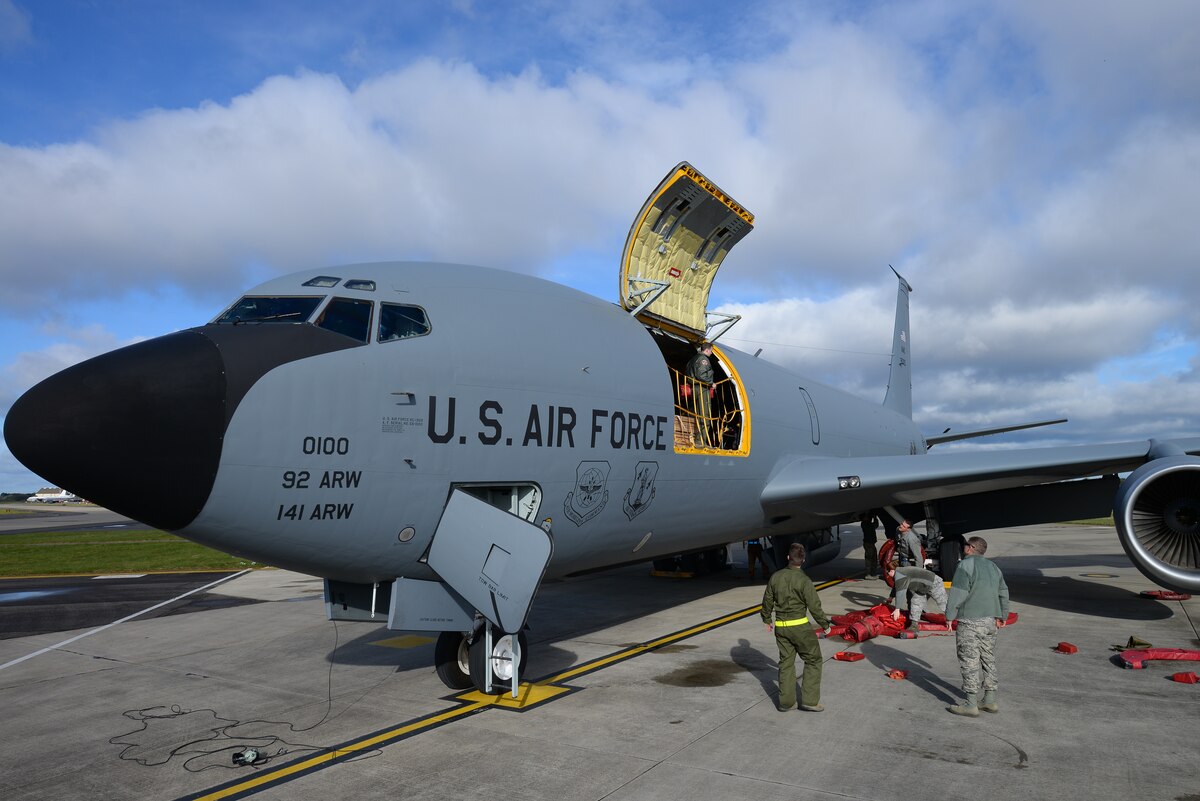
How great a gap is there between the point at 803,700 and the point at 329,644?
7289 millimetres

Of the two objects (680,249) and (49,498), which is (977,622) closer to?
(680,249)

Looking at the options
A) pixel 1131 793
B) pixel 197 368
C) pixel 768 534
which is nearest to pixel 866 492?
pixel 768 534

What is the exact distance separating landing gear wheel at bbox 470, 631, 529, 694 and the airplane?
3 centimetres

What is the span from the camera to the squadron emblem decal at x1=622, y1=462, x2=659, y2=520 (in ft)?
29.7

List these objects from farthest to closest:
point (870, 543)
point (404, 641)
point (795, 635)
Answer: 1. point (870, 543)
2. point (404, 641)
3. point (795, 635)

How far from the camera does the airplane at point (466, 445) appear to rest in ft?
18.6

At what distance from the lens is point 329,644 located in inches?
450

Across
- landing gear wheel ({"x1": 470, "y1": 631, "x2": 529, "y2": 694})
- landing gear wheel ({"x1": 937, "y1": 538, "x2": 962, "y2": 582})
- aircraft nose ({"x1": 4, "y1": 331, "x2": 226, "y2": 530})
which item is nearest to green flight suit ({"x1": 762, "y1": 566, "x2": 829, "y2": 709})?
landing gear wheel ({"x1": 470, "y1": 631, "x2": 529, "y2": 694})

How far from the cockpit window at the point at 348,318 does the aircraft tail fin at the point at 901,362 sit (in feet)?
68.3

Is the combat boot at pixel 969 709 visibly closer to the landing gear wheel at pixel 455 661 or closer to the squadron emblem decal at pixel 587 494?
the squadron emblem decal at pixel 587 494

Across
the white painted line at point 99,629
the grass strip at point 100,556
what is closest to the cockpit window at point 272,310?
the white painted line at point 99,629

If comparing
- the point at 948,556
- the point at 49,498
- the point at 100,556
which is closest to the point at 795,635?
the point at 948,556

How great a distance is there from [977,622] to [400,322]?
614 cm

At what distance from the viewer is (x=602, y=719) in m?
7.21
